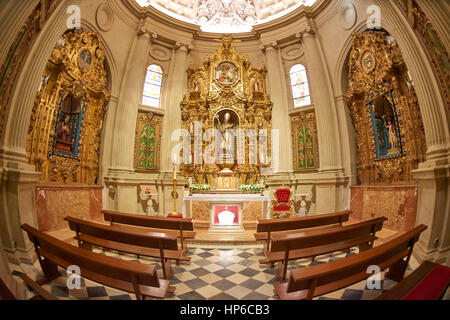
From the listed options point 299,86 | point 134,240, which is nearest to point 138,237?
point 134,240

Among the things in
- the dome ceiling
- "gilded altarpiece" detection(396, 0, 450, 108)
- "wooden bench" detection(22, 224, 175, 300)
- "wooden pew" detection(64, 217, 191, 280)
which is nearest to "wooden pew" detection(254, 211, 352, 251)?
"wooden pew" detection(64, 217, 191, 280)

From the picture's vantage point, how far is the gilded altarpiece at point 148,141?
8688mm

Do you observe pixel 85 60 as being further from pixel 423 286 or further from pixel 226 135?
pixel 423 286

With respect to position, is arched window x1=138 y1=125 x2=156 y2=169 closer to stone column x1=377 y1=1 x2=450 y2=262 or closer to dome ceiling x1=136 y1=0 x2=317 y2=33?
dome ceiling x1=136 y1=0 x2=317 y2=33

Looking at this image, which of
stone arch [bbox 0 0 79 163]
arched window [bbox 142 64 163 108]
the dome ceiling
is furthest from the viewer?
the dome ceiling

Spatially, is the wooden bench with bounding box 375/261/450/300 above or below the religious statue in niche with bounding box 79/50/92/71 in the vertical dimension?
below

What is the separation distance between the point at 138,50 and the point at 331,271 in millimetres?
10314

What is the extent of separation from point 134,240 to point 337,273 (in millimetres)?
2438

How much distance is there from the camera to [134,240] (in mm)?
2664

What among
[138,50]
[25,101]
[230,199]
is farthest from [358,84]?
[25,101]

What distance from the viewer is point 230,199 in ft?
17.8

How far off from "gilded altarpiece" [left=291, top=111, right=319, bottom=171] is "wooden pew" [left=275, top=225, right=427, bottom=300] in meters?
6.23

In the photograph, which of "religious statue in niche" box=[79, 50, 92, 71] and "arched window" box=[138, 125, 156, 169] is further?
"arched window" box=[138, 125, 156, 169]

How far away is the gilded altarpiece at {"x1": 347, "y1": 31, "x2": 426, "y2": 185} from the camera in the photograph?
222 inches
